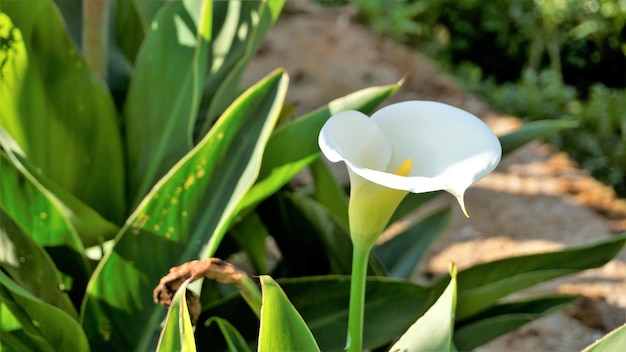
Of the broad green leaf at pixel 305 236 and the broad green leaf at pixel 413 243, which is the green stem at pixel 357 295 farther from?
the broad green leaf at pixel 413 243

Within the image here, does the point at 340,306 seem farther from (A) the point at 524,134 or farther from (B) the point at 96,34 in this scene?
(B) the point at 96,34

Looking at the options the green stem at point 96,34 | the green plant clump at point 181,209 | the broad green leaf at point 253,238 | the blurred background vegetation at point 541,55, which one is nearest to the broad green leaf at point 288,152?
the green plant clump at point 181,209

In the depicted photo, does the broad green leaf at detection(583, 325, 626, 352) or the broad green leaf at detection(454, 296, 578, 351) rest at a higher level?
the broad green leaf at detection(583, 325, 626, 352)

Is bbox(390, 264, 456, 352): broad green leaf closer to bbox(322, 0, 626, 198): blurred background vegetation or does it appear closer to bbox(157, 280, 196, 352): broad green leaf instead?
bbox(157, 280, 196, 352): broad green leaf

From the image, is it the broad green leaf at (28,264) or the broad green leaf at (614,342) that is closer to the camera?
the broad green leaf at (614,342)

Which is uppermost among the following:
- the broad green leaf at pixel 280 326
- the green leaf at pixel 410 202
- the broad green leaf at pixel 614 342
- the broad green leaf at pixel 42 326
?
the broad green leaf at pixel 280 326

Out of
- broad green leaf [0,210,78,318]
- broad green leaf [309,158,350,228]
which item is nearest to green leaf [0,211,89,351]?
broad green leaf [0,210,78,318]

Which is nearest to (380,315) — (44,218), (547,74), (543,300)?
(543,300)
